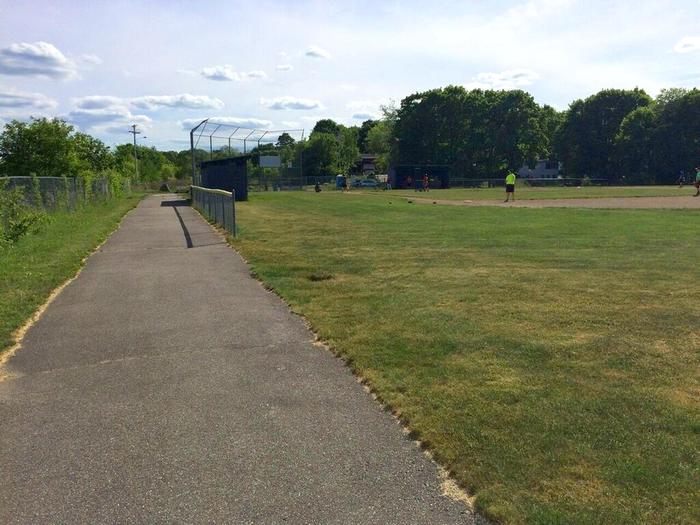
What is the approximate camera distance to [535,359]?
16.9 ft

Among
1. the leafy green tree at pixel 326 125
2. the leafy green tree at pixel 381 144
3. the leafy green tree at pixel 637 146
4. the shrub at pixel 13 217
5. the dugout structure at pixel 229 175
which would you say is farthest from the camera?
the leafy green tree at pixel 326 125

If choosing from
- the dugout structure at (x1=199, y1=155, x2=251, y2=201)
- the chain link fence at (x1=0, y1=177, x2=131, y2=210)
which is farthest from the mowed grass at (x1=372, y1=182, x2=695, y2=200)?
the chain link fence at (x1=0, y1=177, x2=131, y2=210)

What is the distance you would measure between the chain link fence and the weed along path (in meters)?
11.3

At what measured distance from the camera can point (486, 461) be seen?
3385 mm

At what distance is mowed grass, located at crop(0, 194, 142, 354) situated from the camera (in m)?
7.30

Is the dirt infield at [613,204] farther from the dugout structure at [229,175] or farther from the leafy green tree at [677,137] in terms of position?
the leafy green tree at [677,137]

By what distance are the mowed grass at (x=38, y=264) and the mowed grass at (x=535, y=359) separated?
3.26 m

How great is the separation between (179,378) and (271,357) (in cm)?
89

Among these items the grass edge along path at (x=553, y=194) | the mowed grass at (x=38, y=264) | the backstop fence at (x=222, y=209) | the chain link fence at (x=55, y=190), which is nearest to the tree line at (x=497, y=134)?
the grass edge along path at (x=553, y=194)

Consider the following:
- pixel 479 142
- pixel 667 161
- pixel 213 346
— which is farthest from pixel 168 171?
pixel 213 346

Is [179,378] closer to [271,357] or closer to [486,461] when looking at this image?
[271,357]

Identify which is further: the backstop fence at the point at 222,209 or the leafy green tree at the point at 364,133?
the leafy green tree at the point at 364,133

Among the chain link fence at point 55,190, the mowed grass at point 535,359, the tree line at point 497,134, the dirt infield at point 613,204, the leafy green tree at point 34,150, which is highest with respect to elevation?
the tree line at point 497,134

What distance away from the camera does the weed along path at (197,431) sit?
3078mm
